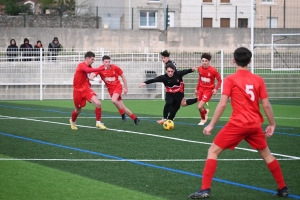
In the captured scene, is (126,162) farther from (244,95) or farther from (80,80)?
(80,80)

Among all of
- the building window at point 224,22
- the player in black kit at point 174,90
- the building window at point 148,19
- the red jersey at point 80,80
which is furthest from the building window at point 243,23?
the red jersey at point 80,80

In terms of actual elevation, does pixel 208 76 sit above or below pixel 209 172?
above

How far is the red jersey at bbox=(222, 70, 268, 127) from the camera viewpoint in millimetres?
8422

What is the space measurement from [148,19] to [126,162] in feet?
145

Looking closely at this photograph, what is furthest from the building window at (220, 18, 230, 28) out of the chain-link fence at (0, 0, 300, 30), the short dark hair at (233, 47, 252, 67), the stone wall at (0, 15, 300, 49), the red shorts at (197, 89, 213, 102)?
the short dark hair at (233, 47, 252, 67)

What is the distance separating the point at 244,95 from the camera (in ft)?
27.7

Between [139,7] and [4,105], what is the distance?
32.7 metres

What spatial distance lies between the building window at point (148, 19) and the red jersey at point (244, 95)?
4568 cm

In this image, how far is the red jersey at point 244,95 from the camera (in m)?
8.42

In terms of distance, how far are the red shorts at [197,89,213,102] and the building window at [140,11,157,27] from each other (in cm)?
3537

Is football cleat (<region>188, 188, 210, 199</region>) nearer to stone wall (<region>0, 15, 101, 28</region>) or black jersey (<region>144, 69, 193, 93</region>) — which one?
black jersey (<region>144, 69, 193, 93</region>)

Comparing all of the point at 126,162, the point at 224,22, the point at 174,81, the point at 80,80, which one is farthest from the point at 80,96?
the point at 224,22

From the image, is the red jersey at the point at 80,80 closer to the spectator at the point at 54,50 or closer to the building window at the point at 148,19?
the spectator at the point at 54,50

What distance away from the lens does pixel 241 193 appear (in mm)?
8867
